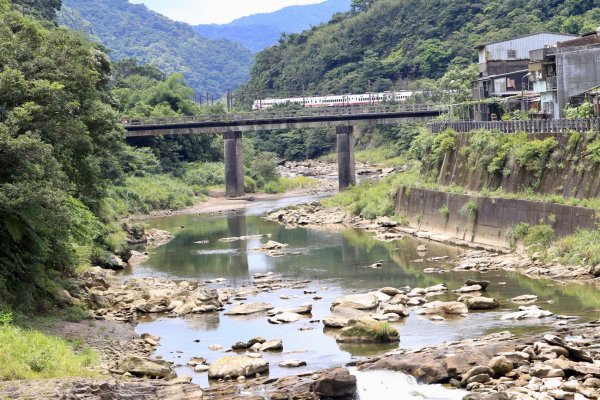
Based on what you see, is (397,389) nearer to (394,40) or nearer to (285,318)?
(285,318)

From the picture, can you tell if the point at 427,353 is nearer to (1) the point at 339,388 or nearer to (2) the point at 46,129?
(1) the point at 339,388

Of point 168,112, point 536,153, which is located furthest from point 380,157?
point 536,153

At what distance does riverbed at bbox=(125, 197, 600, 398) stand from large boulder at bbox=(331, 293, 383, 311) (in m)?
0.61

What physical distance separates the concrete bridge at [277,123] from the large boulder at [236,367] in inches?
2590

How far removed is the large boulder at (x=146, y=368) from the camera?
27705 millimetres

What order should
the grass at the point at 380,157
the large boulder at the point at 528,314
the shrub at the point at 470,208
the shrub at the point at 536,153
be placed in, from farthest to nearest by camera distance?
the grass at the point at 380,157 < the shrub at the point at 470,208 < the shrub at the point at 536,153 < the large boulder at the point at 528,314

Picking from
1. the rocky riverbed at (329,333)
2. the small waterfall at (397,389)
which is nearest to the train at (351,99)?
the rocky riverbed at (329,333)

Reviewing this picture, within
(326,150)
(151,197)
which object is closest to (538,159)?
(151,197)

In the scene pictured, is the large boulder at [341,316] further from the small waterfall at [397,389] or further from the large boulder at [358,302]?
the small waterfall at [397,389]

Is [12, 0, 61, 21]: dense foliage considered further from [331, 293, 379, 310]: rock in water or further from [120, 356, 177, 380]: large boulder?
[120, 356, 177, 380]: large boulder

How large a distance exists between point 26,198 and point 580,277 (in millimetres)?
20915

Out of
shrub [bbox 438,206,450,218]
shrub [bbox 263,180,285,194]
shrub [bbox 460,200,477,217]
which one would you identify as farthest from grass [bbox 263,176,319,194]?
shrub [bbox 460,200,477,217]

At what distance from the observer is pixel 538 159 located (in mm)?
49375

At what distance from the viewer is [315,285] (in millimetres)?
43375
